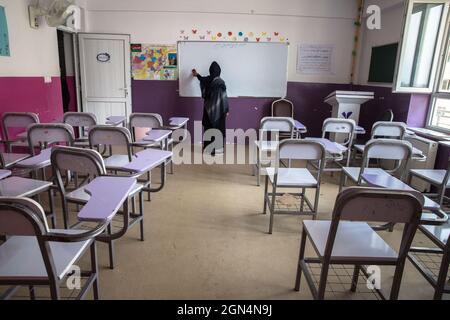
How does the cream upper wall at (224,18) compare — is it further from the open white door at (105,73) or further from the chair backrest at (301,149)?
the chair backrest at (301,149)

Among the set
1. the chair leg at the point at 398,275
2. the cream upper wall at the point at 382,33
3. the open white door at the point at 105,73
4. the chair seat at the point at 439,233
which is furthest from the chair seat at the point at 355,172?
the open white door at the point at 105,73

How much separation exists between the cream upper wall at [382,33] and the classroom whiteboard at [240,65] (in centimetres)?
141

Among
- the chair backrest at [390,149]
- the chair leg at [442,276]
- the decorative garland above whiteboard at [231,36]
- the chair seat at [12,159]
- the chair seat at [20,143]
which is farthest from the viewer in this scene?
the decorative garland above whiteboard at [231,36]

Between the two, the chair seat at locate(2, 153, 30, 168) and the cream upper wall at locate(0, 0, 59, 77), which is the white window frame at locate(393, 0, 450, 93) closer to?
the chair seat at locate(2, 153, 30, 168)

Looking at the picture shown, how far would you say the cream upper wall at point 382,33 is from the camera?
15.7 feet

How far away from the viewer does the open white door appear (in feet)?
19.3

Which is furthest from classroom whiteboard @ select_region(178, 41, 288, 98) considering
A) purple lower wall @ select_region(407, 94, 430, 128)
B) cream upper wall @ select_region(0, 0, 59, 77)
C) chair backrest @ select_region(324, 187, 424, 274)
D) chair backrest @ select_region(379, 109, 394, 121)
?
chair backrest @ select_region(324, 187, 424, 274)

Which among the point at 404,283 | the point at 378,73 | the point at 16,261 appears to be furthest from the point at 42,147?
the point at 378,73

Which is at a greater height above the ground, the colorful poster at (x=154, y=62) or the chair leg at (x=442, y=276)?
the colorful poster at (x=154, y=62)

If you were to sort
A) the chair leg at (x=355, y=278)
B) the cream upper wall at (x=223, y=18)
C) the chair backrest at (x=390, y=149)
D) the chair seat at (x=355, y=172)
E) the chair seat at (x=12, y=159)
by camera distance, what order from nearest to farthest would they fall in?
the chair leg at (x=355, y=278), the chair seat at (x=12, y=159), the chair backrest at (x=390, y=149), the chair seat at (x=355, y=172), the cream upper wall at (x=223, y=18)

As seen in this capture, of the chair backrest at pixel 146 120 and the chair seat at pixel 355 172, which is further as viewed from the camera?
the chair backrest at pixel 146 120
